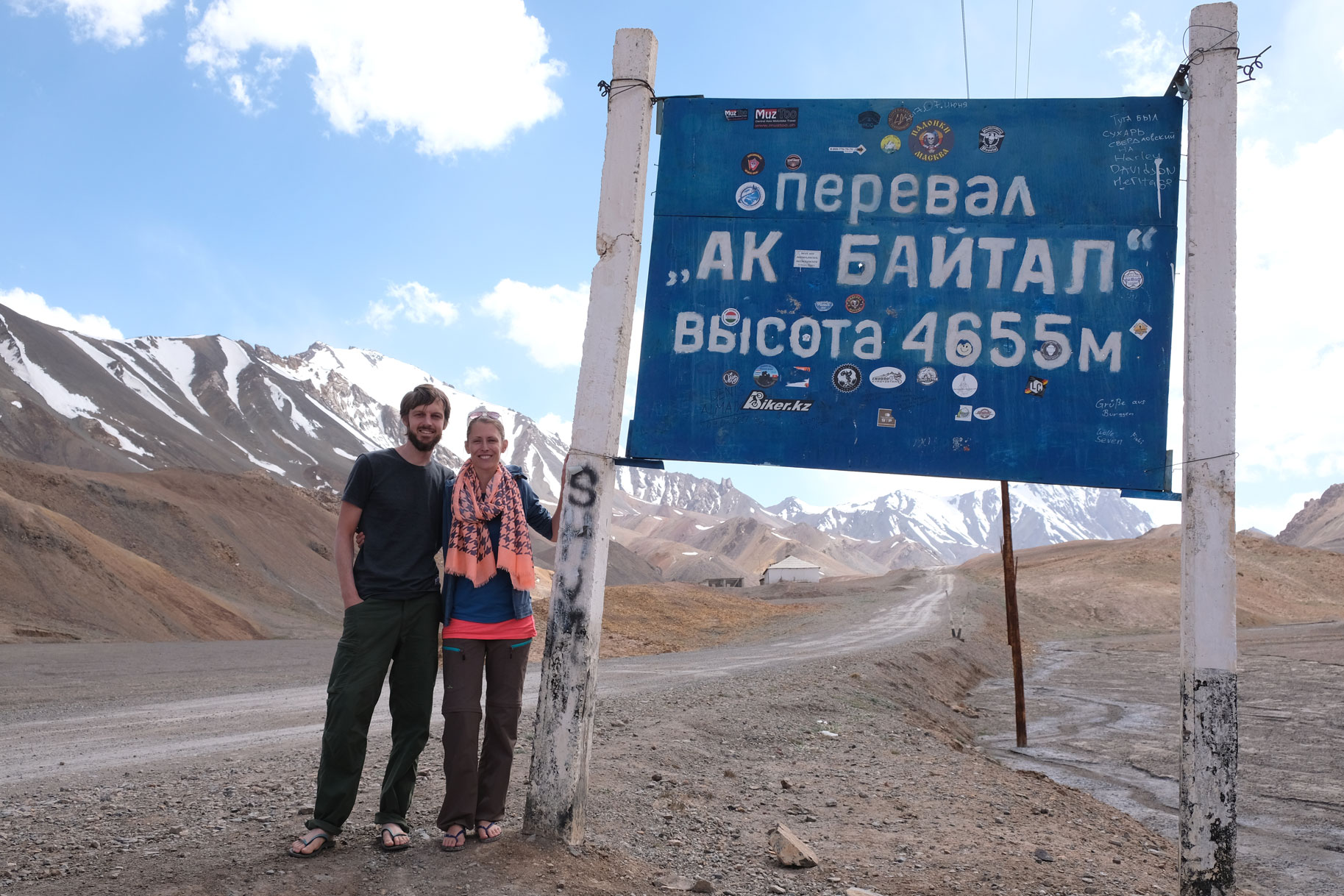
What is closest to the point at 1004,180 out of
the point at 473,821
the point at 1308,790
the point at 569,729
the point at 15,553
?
the point at 569,729

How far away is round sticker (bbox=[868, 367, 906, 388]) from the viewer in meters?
4.41

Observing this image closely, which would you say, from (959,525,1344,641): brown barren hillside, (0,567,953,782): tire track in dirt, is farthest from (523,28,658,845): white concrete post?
(959,525,1344,641): brown barren hillside

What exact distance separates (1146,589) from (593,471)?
59576 mm

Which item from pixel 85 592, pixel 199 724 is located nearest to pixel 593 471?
pixel 199 724

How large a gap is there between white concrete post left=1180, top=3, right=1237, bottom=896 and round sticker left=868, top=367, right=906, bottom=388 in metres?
1.19

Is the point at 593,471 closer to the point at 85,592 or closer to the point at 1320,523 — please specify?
the point at 85,592

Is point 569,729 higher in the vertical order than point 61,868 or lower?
higher

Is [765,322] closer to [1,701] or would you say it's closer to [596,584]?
[596,584]

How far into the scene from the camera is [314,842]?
391 centimetres

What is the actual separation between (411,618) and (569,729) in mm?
848

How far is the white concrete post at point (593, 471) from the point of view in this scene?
4.10 metres

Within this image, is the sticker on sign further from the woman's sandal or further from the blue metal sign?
the woman's sandal

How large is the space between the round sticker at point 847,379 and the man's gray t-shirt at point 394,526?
6.37 ft

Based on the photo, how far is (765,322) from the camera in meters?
4.53
